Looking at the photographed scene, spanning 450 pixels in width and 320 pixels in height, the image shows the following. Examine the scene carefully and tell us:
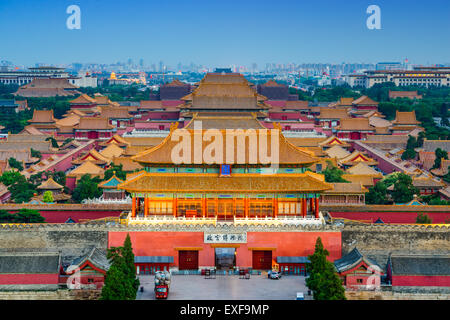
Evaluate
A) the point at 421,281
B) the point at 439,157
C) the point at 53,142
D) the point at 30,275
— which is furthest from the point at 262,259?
the point at 53,142

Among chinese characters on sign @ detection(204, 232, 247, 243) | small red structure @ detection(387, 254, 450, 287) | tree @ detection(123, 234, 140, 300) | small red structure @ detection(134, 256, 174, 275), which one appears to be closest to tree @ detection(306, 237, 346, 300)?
small red structure @ detection(387, 254, 450, 287)

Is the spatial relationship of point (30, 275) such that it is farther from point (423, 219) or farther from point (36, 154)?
point (36, 154)

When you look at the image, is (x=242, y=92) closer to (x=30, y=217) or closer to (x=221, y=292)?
(x=30, y=217)

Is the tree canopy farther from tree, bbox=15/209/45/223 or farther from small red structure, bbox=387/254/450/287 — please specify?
small red structure, bbox=387/254/450/287

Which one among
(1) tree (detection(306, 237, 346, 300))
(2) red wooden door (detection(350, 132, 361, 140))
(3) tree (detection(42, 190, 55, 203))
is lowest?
(1) tree (detection(306, 237, 346, 300))

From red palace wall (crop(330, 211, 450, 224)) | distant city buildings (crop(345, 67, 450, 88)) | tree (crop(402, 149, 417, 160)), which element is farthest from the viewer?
distant city buildings (crop(345, 67, 450, 88))
